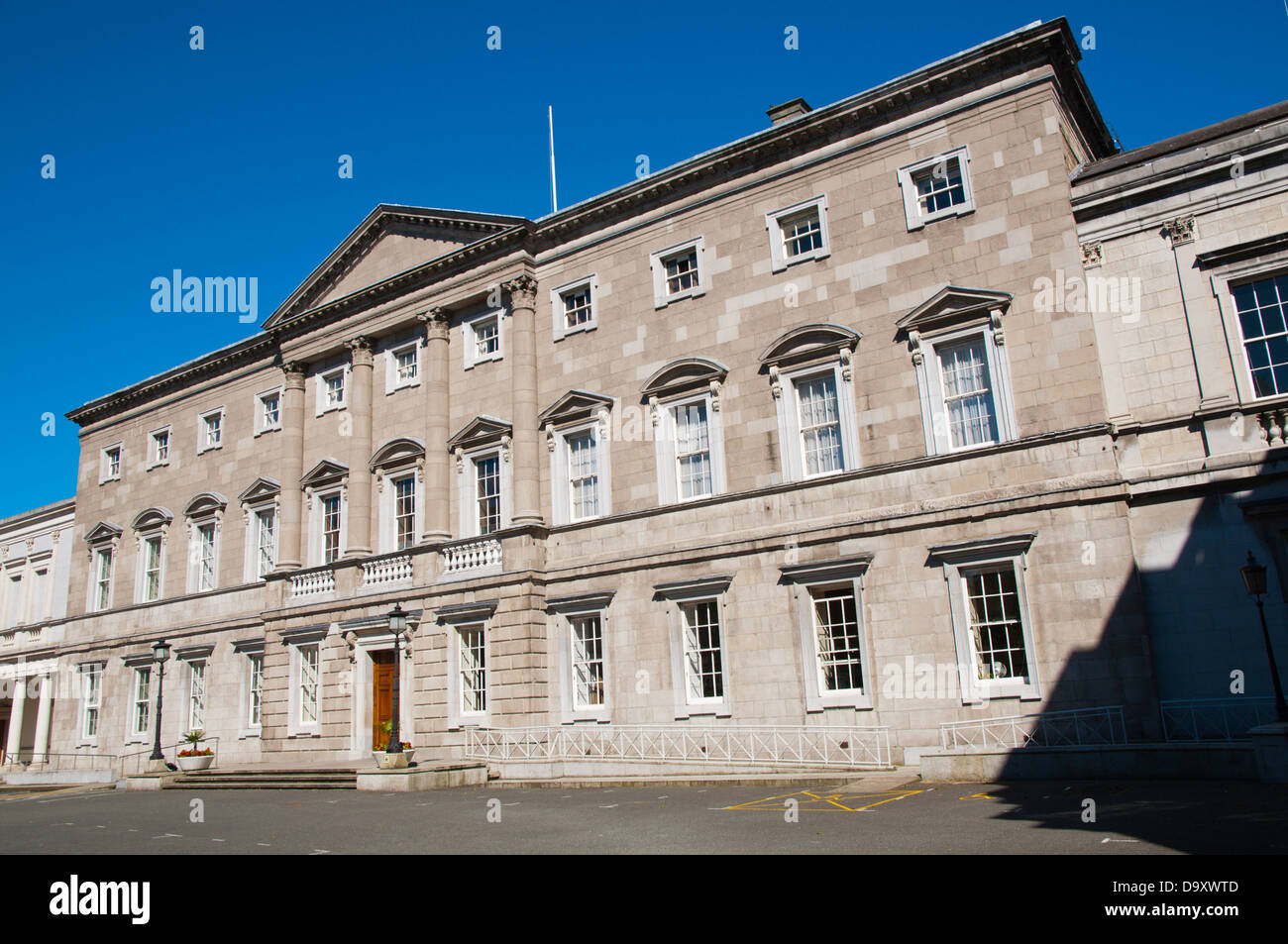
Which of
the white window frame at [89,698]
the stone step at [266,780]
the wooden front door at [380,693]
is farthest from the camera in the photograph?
the white window frame at [89,698]

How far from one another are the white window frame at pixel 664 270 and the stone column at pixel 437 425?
7.40 metres

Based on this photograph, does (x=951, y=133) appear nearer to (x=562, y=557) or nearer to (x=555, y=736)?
(x=562, y=557)

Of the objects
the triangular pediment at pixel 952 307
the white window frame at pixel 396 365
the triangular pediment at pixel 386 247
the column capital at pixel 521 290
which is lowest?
the triangular pediment at pixel 952 307

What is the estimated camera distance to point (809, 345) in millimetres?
23344

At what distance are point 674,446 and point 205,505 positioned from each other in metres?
20.6

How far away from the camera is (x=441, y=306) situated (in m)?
30.1

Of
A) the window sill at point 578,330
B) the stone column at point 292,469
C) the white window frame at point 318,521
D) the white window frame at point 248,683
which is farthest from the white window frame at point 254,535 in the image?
the window sill at point 578,330

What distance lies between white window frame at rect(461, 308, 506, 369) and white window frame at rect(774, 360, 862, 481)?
9.49 meters

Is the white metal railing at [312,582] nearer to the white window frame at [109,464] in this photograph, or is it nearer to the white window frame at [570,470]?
the white window frame at [570,470]

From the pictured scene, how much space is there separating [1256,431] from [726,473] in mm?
11181

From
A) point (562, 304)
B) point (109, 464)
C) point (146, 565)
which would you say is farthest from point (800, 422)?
point (109, 464)

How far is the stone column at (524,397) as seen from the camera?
89.4 ft

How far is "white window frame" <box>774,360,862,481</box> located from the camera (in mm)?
22469

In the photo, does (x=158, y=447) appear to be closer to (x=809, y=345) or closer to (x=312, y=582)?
(x=312, y=582)
